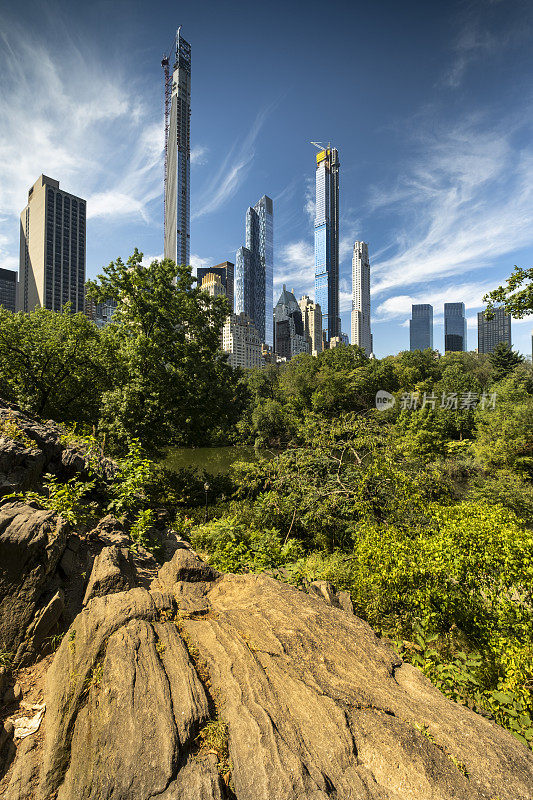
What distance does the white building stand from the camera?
113875mm

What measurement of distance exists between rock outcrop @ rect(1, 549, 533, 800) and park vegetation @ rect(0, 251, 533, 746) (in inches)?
38.9

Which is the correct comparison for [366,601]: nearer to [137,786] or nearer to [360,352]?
[137,786]

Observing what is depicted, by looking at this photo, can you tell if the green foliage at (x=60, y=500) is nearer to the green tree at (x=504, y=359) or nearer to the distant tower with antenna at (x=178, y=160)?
the green tree at (x=504, y=359)

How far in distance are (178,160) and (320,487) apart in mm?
159537

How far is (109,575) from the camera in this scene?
438 cm

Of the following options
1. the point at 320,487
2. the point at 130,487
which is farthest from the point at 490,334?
the point at 130,487

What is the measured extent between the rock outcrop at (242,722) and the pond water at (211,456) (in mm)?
20914

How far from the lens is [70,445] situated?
25.8ft

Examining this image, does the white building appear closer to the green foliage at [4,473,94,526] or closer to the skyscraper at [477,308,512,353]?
the skyscraper at [477,308,512,353]

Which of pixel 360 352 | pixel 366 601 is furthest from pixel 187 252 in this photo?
pixel 366 601

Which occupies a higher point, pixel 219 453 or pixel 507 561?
pixel 507 561

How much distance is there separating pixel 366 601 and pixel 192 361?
30.3 feet

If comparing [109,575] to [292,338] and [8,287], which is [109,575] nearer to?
[8,287]

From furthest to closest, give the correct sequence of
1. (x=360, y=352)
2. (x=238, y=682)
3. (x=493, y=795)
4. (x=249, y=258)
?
(x=249, y=258) → (x=360, y=352) → (x=238, y=682) → (x=493, y=795)
